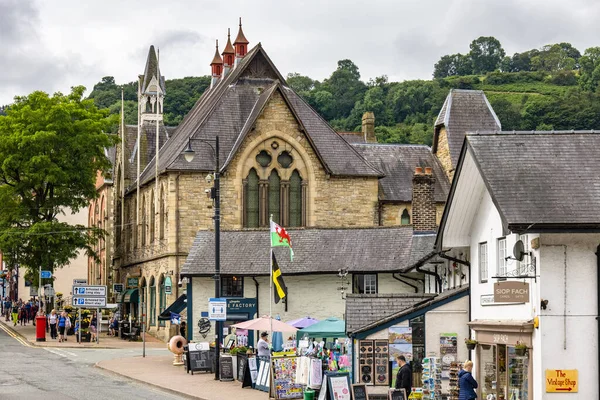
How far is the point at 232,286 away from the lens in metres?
44.0

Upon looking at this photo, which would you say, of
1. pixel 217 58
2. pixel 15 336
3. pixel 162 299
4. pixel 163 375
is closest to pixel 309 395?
pixel 163 375

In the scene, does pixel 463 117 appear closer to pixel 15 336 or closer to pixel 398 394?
pixel 15 336

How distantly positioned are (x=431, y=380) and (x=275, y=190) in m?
32.5

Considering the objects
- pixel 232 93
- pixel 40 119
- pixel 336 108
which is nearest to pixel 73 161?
pixel 40 119

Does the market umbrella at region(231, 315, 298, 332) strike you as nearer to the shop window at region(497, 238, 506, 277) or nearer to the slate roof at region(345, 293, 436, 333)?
the slate roof at region(345, 293, 436, 333)

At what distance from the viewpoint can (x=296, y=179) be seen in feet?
193

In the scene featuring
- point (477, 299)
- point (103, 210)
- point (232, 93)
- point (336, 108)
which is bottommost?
point (477, 299)

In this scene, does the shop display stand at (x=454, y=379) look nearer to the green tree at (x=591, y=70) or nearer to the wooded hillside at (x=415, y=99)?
the wooded hillside at (x=415, y=99)

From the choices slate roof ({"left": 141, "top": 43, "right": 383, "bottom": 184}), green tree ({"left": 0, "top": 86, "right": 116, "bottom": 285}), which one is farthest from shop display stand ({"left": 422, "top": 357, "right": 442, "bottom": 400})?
green tree ({"left": 0, "top": 86, "right": 116, "bottom": 285})

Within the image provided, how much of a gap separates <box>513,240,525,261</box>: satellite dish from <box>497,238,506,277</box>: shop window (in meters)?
1.34

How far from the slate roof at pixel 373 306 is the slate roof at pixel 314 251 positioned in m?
8.90

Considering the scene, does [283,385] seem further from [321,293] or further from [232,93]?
[232,93]

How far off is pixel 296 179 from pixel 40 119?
45.8 feet

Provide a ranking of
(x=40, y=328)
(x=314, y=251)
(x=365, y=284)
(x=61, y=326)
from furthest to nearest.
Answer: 1. (x=61, y=326)
2. (x=40, y=328)
3. (x=314, y=251)
4. (x=365, y=284)
